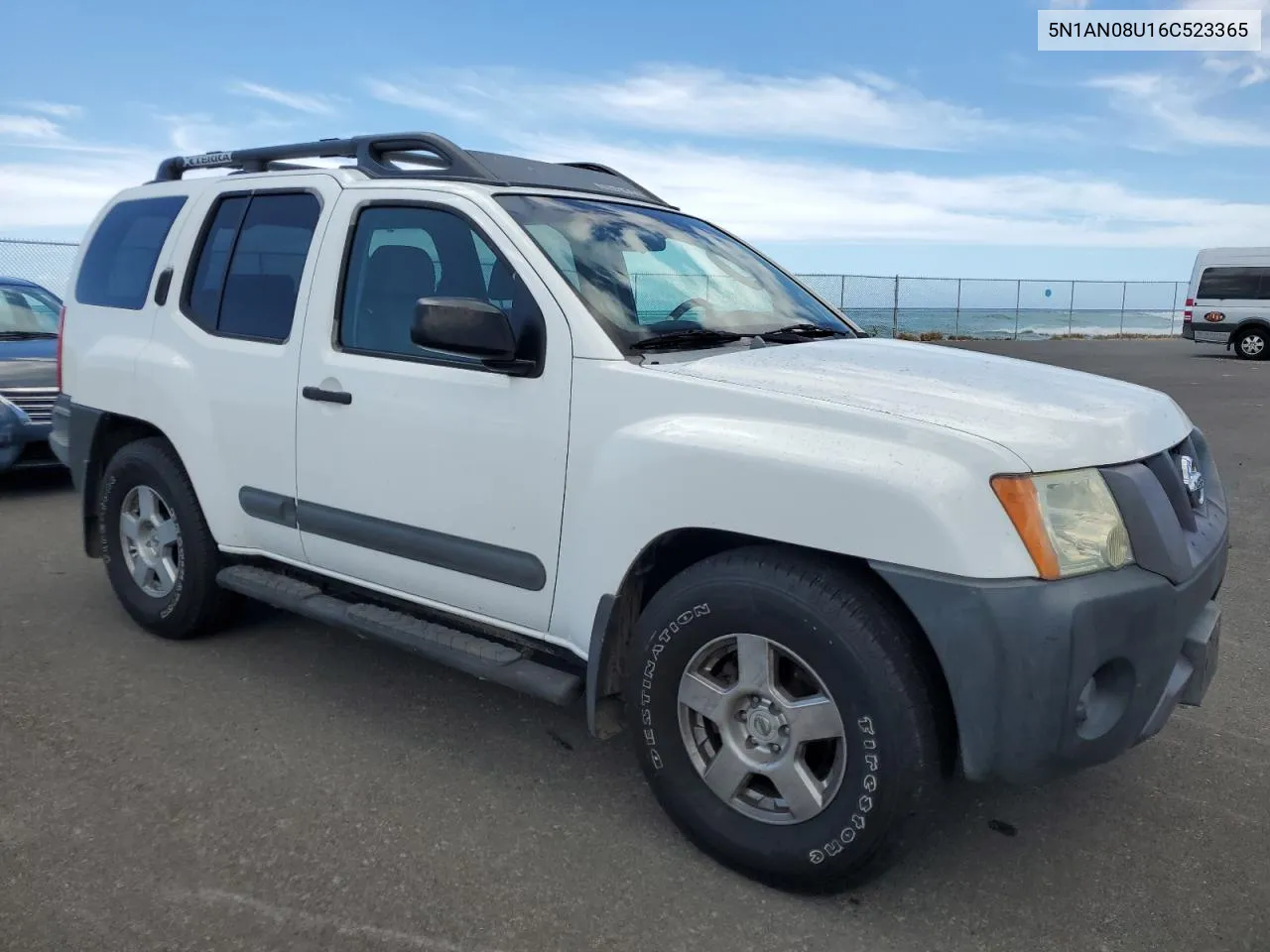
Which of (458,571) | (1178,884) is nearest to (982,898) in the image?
(1178,884)

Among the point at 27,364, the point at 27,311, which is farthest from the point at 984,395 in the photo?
the point at 27,311

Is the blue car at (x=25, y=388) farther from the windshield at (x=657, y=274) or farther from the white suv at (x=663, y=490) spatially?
the windshield at (x=657, y=274)

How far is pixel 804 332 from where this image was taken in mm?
3678

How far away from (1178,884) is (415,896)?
2.02 m

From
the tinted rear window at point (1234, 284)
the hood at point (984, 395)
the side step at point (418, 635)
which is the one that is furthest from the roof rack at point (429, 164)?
the tinted rear window at point (1234, 284)

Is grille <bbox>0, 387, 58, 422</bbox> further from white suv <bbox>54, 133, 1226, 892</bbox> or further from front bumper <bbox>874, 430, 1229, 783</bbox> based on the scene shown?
front bumper <bbox>874, 430, 1229, 783</bbox>

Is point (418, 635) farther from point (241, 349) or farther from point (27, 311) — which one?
point (27, 311)

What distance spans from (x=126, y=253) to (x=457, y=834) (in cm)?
319

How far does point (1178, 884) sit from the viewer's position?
2.78 metres

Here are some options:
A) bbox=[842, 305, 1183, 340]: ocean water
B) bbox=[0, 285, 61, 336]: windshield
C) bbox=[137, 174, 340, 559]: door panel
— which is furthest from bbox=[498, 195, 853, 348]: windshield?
bbox=[842, 305, 1183, 340]: ocean water

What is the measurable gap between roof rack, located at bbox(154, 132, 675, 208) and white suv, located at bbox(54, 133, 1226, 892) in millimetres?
23

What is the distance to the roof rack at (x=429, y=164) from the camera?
3.76 metres

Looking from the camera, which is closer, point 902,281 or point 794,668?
point 794,668

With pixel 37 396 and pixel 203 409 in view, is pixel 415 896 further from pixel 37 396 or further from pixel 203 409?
pixel 37 396
